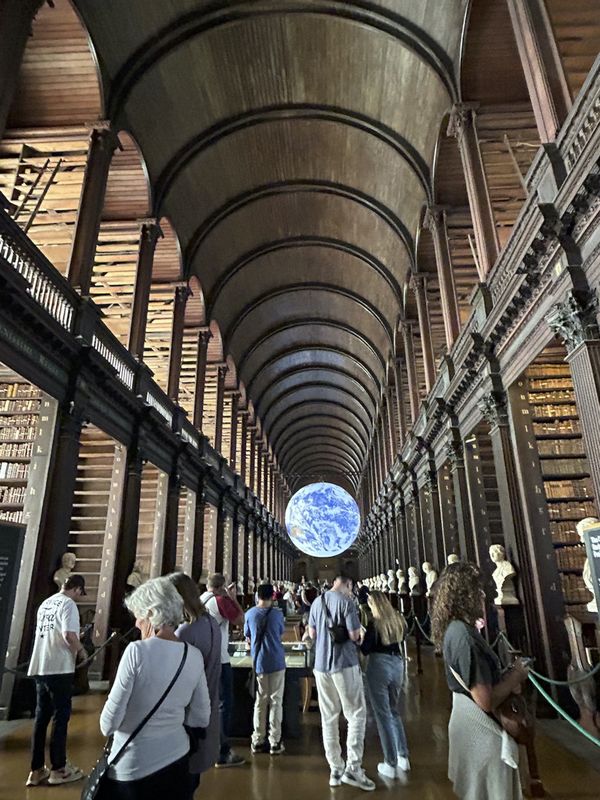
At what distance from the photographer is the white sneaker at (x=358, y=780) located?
3.53m

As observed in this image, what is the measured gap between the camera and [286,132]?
1265cm

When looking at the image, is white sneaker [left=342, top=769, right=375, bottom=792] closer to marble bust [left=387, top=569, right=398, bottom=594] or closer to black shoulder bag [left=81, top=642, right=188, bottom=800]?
black shoulder bag [left=81, top=642, right=188, bottom=800]

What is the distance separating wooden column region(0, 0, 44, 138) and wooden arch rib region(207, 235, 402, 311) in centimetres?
1019

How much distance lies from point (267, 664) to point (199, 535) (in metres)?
9.58

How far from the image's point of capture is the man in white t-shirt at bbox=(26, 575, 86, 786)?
3676 mm

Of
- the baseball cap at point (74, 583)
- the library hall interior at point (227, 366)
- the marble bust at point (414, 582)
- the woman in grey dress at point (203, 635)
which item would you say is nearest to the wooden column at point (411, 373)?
the library hall interior at point (227, 366)

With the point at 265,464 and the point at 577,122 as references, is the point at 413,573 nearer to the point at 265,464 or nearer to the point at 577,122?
the point at 577,122

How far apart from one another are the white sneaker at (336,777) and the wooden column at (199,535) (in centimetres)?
935

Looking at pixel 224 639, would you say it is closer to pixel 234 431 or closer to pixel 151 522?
pixel 151 522

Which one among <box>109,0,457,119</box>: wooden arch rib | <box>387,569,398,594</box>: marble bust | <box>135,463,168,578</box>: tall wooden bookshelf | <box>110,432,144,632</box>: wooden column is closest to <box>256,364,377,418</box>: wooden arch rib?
<box>387,569,398,594</box>: marble bust

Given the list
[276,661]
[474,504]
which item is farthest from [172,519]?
[276,661]

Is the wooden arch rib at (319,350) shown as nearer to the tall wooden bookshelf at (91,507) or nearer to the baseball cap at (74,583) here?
the tall wooden bookshelf at (91,507)

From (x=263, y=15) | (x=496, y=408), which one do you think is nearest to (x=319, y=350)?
(x=263, y=15)

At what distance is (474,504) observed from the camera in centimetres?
859
